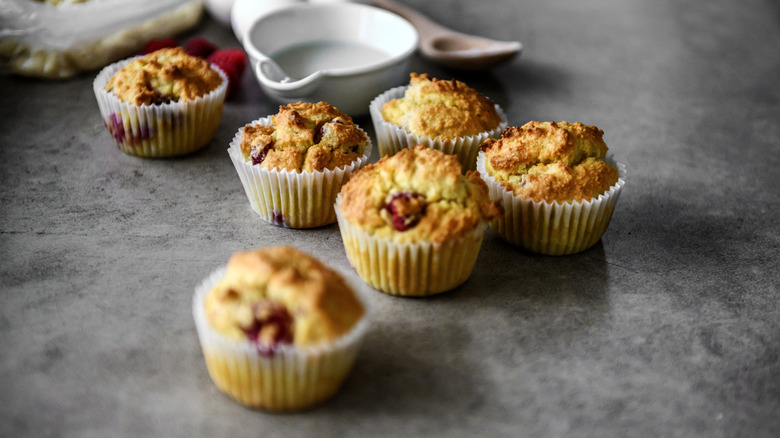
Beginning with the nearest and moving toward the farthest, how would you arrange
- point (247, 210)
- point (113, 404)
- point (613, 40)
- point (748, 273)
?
point (113, 404) < point (748, 273) < point (247, 210) < point (613, 40)

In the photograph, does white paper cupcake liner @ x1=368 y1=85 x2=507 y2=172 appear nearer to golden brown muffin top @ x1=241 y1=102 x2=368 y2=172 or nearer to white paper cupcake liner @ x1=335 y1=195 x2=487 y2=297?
golden brown muffin top @ x1=241 y1=102 x2=368 y2=172

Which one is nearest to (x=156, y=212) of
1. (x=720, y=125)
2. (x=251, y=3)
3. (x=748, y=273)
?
(x=251, y=3)

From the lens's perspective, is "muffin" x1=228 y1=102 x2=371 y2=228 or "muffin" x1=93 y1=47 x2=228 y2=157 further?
"muffin" x1=93 y1=47 x2=228 y2=157

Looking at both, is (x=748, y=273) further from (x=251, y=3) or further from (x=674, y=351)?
(x=251, y=3)

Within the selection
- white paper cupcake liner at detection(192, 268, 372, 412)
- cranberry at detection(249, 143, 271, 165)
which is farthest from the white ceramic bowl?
white paper cupcake liner at detection(192, 268, 372, 412)

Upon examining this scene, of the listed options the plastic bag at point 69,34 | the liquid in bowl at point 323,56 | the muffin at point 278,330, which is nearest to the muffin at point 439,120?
the liquid in bowl at point 323,56

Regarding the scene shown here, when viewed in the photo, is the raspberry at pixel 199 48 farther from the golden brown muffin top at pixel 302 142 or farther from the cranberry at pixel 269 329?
the cranberry at pixel 269 329
